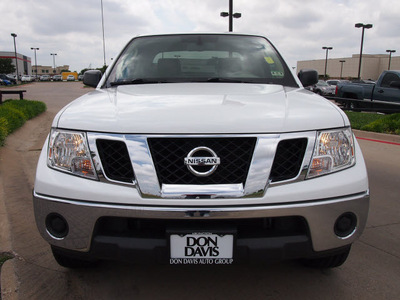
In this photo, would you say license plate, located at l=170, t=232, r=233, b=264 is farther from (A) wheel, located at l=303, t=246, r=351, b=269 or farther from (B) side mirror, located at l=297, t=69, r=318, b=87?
(B) side mirror, located at l=297, t=69, r=318, b=87

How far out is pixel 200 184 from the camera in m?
1.87

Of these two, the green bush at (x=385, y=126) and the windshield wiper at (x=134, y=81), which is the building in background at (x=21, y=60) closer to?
the green bush at (x=385, y=126)

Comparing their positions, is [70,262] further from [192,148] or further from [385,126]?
[385,126]

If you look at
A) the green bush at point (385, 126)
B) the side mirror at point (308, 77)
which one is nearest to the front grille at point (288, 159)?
the side mirror at point (308, 77)

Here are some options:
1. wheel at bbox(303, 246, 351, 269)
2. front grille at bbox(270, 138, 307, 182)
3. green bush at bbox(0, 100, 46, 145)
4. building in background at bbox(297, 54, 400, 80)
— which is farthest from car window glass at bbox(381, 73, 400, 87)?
building in background at bbox(297, 54, 400, 80)

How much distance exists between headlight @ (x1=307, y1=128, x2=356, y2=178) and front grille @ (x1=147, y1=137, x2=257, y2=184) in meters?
0.37

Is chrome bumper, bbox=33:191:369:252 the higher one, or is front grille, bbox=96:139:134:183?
front grille, bbox=96:139:134:183

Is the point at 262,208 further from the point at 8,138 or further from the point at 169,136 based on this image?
the point at 8,138

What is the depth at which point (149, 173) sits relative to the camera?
1.85 m

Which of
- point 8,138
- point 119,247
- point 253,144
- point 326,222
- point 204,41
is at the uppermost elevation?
point 204,41

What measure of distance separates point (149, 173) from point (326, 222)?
0.93m

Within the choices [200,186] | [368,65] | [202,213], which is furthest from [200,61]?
[368,65]

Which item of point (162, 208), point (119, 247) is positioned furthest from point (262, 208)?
point (119, 247)

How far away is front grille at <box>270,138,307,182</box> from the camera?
75.4 inches
